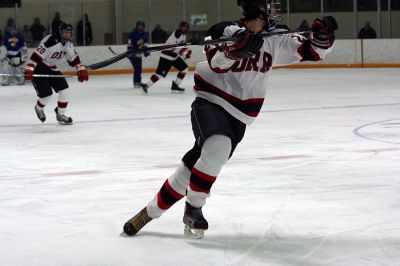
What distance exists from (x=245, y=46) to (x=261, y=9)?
0.75ft

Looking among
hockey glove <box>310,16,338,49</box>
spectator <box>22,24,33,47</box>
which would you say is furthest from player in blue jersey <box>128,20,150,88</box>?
hockey glove <box>310,16,338,49</box>

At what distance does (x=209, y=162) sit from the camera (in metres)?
3.61

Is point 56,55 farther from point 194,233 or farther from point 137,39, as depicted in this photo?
point 137,39

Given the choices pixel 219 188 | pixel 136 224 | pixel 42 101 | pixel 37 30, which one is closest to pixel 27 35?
pixel 37 30

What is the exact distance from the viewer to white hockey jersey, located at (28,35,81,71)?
8.90m

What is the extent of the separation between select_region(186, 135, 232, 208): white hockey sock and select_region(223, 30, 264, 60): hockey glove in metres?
0.38

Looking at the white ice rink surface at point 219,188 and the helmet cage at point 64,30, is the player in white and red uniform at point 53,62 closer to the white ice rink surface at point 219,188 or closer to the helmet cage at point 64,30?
the helmet cage at point 64,30

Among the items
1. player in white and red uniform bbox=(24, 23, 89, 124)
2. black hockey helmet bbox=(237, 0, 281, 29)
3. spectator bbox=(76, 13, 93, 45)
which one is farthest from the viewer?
spectator bbox=(76, 13, 93, 45)

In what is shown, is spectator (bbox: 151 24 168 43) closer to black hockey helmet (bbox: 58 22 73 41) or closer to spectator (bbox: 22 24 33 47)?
spectator (bbox: 22 24 33 47)

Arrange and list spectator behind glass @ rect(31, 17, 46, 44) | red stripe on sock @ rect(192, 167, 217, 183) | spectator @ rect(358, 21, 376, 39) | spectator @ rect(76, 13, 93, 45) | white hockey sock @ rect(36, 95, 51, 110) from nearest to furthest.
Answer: red stripe on sock @ rect(192, 167, 217, 183) → white hockey sock @ rect(36, 95, 51, 110) → spectator @ rect(358, 21, 376, 39) → spectator behind glass @ rect(31, 17, 46, 44) → spectator @ rect(76, 13, 93, 45)

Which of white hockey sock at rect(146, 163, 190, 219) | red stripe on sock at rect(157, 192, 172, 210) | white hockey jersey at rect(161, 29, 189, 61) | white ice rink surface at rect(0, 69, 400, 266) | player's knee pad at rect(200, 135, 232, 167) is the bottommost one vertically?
white ice rink surface at rect(0, 69, 400, 266)

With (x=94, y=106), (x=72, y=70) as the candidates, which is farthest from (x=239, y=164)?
(x=72, y=70)

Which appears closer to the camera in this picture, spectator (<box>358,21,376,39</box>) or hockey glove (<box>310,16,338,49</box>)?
hockey glove (<box>310,16,338,49</box>)

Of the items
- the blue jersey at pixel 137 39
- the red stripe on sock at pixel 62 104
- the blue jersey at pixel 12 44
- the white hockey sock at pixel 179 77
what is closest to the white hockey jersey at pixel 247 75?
the red stripe on sock at pixel 62 104
